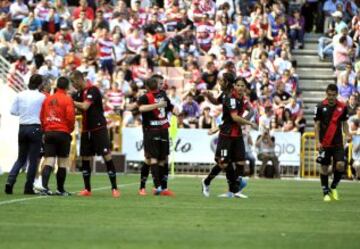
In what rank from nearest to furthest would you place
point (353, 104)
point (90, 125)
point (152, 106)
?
point (90, 125), point (152, 106), point (353, 104)

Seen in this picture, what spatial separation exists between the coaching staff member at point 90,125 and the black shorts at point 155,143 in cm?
90

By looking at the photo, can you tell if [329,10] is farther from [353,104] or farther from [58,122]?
[58,122]

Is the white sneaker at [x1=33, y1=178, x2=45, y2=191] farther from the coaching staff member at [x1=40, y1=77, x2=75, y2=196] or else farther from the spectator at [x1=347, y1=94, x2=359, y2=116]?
the spectator at [x1=347, y1=94, x2=359, y2=116]

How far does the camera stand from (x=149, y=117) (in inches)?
931

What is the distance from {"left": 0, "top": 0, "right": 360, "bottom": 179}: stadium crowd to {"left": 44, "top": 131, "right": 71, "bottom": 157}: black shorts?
15.2 m

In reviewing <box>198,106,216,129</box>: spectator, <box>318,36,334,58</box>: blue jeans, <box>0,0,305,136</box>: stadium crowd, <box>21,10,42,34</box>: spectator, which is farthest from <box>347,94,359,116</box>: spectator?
<box>21,10,42,34</box>: spectator

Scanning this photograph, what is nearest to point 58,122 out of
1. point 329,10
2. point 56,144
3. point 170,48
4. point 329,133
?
point 56,144

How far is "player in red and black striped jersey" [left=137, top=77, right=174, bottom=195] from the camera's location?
23453 mm

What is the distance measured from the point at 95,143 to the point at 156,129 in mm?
1338

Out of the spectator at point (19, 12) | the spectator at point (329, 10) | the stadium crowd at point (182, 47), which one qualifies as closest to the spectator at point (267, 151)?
the stadium crowd at point (182, 47)

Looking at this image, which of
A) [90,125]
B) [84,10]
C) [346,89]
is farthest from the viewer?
[84,10]

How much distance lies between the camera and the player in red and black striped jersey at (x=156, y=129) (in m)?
23.5

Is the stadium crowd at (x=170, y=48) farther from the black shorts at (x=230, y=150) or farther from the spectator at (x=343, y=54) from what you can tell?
the black shorts at (x=230, y=150)

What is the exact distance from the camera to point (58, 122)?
2208cm
